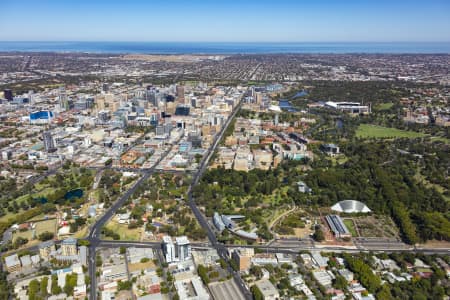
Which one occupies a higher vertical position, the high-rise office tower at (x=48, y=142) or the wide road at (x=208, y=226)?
the high-rise office tower at (x=48, y=142)

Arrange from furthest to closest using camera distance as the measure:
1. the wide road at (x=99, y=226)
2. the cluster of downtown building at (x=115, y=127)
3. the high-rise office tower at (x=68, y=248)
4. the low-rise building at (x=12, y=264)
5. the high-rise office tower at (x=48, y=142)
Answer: the high-rise office tower at (x=48, y=142) → the cluster of downtown building at (x=115, y=127) → the high-rise office tower at (x=68, y=248) → the low-rise building at (x=12, y=264) → the wide road at (x=99, y=226)

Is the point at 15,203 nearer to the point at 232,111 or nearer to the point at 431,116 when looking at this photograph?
the point at 232,111

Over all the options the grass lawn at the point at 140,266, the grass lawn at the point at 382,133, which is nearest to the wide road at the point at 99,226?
the grass lawn at the point at 140,266

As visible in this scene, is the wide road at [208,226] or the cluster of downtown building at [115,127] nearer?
the wide road at [208,226]

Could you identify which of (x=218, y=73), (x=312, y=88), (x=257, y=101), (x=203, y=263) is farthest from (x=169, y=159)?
(x=218, y=73)

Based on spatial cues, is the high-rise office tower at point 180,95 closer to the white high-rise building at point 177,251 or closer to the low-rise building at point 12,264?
the white high-rise building at point 177,251

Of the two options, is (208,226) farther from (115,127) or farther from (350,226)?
(115,127)
